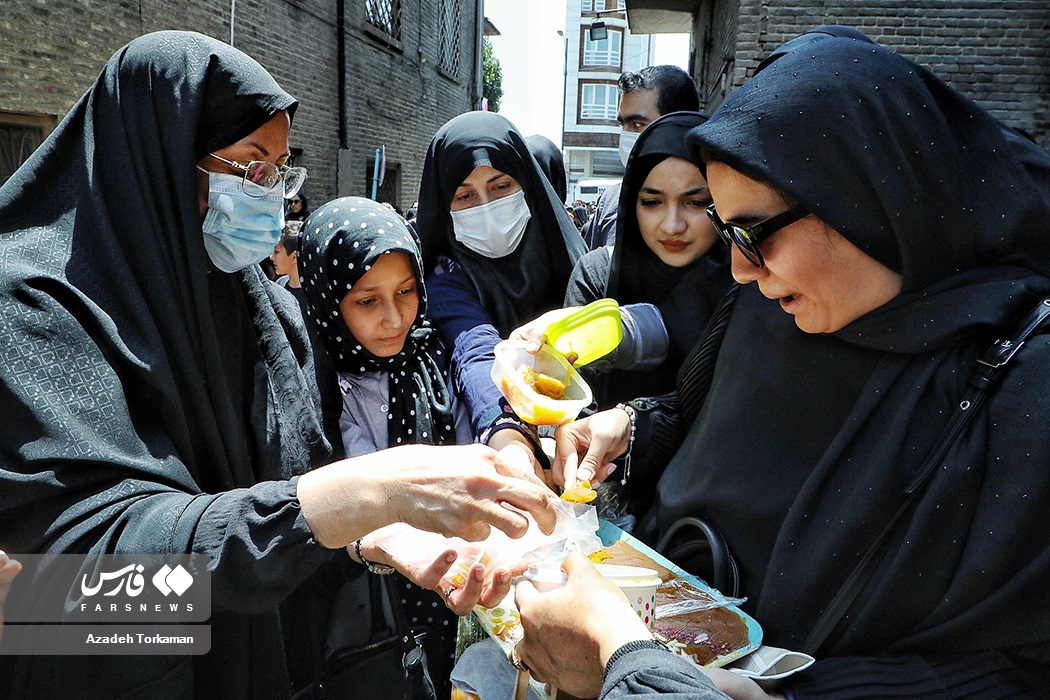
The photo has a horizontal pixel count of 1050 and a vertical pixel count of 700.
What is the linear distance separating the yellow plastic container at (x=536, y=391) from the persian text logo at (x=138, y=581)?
0.86m

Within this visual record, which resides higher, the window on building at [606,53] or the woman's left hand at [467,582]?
the window on building at [606,53]

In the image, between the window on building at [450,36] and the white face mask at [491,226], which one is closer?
the white face mask at [491,226]

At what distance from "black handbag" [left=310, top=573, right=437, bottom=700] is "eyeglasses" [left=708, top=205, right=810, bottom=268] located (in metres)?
1.34

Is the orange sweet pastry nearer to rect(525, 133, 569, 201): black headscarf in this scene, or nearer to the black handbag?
the black handbag

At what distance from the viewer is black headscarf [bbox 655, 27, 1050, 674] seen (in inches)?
45.8

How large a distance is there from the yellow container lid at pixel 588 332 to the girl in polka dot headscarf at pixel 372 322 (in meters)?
0.55

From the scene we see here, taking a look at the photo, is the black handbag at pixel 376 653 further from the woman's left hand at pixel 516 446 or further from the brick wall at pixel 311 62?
the brick wall at pixel 311 62

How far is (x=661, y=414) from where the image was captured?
1992mm

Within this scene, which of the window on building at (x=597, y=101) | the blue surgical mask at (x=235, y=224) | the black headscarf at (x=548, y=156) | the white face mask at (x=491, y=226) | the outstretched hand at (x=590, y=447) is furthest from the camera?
the window on building at (x=597, y=101)

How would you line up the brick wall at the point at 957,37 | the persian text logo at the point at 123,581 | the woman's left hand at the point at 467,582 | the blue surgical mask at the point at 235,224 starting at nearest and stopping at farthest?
the persian text logo at the point at 123,581
the woman's left hand at the point at 467,582
the blue surgical mask at the point at 235,224
the brick wall at the point at 957,37

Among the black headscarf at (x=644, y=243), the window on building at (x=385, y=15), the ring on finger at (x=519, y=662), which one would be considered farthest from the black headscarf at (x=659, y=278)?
the window on building at (x=385, y=15)

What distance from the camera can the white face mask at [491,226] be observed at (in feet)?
8.96

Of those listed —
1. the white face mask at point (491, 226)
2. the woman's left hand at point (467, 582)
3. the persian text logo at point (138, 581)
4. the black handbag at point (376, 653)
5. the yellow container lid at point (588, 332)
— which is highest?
the white face mask at point (491, 226)

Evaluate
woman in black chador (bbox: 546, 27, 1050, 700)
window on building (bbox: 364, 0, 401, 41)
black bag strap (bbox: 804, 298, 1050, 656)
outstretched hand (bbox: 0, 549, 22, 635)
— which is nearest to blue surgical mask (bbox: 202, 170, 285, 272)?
outstretched hand (bbox: 0, 549, 22, 635)
